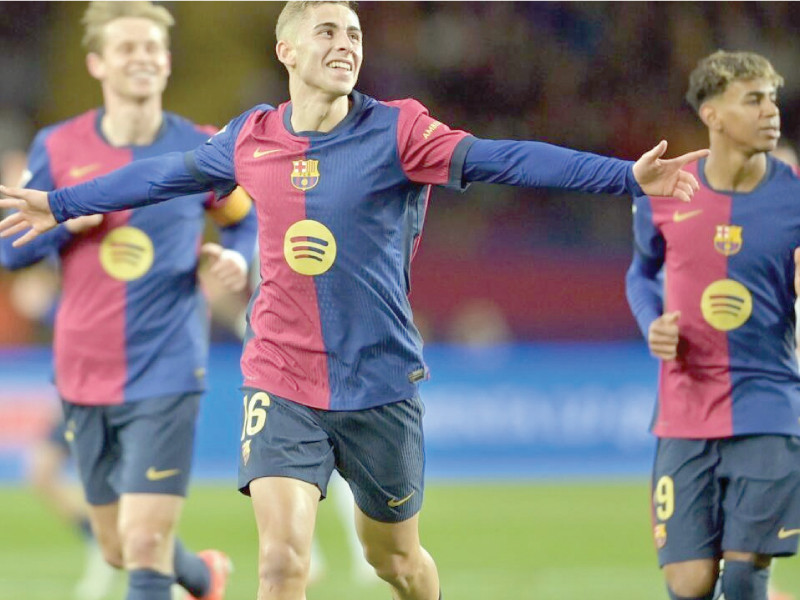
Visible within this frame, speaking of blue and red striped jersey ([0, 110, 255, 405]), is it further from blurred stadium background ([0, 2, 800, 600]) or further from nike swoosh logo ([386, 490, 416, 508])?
blurred stadium background ([0, 2, 800, 600])

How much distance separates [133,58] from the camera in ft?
21.3

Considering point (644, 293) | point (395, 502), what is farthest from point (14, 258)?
point (644, 293)

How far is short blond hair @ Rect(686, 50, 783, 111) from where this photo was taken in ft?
19.4

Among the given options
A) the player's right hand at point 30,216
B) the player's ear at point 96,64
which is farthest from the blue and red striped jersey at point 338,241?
the player's ear at point 96,64

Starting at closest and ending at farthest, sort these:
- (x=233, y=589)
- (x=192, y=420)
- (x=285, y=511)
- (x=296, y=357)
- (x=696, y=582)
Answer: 1. (x=285, y=511)
2. (x=296, y=357)
3. (x=696, y=582)
4. (x=192, y=420)
5. (x=233, y=589)

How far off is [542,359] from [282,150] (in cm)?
841

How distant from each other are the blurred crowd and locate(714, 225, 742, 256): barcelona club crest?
8.68m

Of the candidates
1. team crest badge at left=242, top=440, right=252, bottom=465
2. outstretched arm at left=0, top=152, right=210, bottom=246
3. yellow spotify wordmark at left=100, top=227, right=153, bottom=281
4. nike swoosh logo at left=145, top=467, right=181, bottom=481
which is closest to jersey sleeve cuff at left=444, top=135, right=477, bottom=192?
outstretched arm at left=0, top=152, right=210, bottom=246

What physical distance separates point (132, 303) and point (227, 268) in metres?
0.50

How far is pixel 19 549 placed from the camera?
10.4 meters

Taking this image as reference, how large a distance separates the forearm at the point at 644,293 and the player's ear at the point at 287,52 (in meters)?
1.83

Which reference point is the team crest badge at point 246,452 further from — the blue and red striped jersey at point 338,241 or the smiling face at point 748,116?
the smiling face at point 748,116

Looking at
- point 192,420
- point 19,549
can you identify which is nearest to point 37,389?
point 19,549

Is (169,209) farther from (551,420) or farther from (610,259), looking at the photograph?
(610,259)
